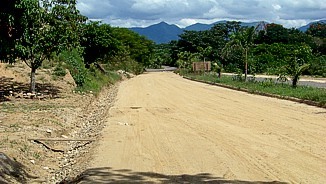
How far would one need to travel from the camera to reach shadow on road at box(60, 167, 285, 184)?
8031 millimetres

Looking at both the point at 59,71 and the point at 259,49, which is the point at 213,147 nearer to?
the point at 59,71

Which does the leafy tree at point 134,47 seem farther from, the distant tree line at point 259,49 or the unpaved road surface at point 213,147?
the unpaved road surface at point 213,147

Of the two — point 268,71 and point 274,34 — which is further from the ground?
point 274,34

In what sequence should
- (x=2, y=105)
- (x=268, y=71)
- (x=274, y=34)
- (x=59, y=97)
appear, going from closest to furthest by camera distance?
(x=2, y=105), (x=59, y=97), (x=268, y=71), (x=274, y=34)

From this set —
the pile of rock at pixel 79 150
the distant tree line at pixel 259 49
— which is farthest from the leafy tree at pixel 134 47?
the pile of rock at pixel 79 150

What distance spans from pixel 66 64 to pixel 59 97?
9035 millimetres

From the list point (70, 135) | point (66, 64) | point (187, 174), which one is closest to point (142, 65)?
point (66, 64)

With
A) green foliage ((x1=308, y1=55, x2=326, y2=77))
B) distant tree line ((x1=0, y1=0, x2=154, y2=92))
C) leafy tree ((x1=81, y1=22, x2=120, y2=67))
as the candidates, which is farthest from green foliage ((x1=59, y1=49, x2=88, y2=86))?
green foliage ((x1=308, y1=55, x2=326, y2=77))

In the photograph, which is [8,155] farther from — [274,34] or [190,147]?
[274,34]

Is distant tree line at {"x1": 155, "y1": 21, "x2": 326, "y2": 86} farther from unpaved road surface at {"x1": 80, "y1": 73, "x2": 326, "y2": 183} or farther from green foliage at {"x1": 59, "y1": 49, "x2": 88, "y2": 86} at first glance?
unpaved road surface at {"x1": 80, "y1": 73, "x2": 326, "y2": 183}

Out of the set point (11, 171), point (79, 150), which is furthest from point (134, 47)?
point (11, 171)

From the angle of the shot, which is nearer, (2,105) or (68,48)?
(2,105)

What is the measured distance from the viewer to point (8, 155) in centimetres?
1000

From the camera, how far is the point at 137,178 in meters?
8.28
